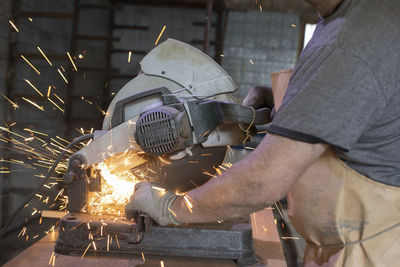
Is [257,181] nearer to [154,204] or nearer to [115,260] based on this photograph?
[154,204]

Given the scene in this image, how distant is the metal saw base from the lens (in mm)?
1187

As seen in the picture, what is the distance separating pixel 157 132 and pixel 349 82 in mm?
576

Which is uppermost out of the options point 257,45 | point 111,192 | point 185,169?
→ point 257,45

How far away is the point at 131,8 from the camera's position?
254 inches

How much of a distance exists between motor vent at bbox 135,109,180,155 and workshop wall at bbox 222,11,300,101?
5.11 metres

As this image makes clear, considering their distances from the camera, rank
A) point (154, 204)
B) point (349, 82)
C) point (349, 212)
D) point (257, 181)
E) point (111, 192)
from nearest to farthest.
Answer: point (349, 82) < point (257, 181) < point (349, 212) < point (154, 204) < point (111, 192)

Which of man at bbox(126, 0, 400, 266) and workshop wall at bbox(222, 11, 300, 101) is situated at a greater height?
workshop wall at bbox(222, 11, 300, 101)

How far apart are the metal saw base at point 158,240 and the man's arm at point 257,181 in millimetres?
138

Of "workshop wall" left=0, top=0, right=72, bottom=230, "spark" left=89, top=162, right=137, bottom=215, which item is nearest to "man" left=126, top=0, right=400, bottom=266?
"spark" left=89, top=162, right=137, bottom=215

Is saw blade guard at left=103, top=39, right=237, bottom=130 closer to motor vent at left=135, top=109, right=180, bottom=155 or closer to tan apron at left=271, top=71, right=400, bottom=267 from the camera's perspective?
motor vent at left=135, top=109, right=180, bottom=155

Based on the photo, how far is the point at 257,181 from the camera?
0.92m

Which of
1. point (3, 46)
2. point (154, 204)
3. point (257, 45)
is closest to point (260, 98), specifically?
point (154, 204)

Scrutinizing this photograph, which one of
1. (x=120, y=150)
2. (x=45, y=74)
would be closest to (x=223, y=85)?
(x=120, y=150)

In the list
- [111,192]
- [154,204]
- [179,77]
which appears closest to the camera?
[154,204]
